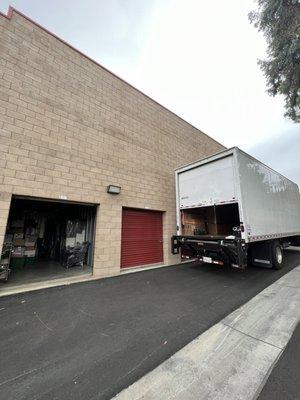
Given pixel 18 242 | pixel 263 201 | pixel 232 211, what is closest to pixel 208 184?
pixel 263 201

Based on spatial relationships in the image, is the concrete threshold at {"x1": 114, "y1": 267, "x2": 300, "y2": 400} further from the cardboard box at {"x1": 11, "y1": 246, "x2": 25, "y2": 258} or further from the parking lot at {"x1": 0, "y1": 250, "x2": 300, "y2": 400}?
the cardboard box at {"x1": 11, "y1": 246, "x2": 25, "y2": 258}

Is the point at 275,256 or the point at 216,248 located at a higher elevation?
the point at 216,248

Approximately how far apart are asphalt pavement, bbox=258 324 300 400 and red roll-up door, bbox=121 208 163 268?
5.65 metres

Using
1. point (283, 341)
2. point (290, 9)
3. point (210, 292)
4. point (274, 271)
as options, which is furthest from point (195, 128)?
point (283, 341)

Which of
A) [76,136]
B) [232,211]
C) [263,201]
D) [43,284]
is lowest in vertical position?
[43,284]

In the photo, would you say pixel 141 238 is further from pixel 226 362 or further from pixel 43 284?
pixel 226 362

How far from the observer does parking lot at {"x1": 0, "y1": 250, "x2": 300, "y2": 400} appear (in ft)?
7.09

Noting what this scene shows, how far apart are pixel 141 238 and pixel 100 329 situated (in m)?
4.98

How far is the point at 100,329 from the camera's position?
3256 millimetres

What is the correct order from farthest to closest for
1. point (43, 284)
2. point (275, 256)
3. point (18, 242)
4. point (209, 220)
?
point (209, 220)
point (18, 242)
point (275, 256)
point (43, 284)

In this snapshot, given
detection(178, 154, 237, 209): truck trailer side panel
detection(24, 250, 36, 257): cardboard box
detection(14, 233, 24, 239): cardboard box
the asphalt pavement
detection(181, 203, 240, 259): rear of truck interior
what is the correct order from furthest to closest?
detection(181, 203, 240, 259): rear of truck interior
detection(24, 250, 36, 257): cardboard box
detection(14, 233, 24, 239): cardboard box
detection(178, 154, 237, 209): truck trailer side panel
the asphalt pavement

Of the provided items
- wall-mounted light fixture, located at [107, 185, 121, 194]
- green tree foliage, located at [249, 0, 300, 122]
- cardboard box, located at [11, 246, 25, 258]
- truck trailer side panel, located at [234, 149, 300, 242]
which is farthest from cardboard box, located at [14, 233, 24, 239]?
green tree foliage, located at [249, 0, 300, 122]

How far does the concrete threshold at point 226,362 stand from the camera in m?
1.98

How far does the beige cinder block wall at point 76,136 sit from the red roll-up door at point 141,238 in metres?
0.40
